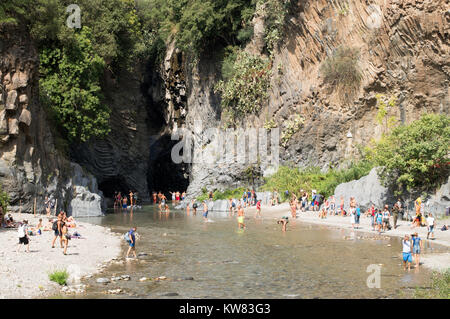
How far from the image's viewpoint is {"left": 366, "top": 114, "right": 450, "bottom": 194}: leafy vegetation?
27477mm

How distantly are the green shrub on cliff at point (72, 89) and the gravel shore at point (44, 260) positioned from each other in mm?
17081

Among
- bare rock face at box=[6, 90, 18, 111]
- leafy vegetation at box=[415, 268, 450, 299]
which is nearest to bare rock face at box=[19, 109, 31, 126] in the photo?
bare rock face at box=[6, 90, 18, 111]

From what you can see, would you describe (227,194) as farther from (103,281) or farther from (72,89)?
(103,281)

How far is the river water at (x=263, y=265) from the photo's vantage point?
1476 cm

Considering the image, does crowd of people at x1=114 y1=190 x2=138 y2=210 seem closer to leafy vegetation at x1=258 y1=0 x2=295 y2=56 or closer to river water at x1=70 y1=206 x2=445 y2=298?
leafy vegetation at x1=258 y1=0 x2=295 y2=56

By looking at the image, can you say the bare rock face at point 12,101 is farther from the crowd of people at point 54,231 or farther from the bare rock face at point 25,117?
the crowd of people at point 54,231

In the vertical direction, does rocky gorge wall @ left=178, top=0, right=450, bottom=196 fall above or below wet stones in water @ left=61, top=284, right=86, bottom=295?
above

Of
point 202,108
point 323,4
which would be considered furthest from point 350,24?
point 202,108

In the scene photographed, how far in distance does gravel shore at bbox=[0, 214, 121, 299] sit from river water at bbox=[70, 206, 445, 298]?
1137 millimetres

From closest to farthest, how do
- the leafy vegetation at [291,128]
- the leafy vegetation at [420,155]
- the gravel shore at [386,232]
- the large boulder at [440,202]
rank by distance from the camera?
1. the gravel shore at [386,232]
2. the large boulder at [440,202]
3. the leafy vegetation at [420,155]
4. the leafy vegetation at [291,128]

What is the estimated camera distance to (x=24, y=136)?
1359 inches

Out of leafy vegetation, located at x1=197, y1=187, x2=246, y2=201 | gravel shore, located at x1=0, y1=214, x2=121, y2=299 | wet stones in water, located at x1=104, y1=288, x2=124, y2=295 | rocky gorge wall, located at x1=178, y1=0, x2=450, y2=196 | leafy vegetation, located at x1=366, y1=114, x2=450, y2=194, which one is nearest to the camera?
gravel shore, located at x1=0, y1=214, x2=121, y2=299

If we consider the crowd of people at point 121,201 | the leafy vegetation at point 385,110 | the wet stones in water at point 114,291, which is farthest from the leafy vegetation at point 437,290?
the crowd of people at point 121,201

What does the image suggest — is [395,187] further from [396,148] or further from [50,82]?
[50,82]
